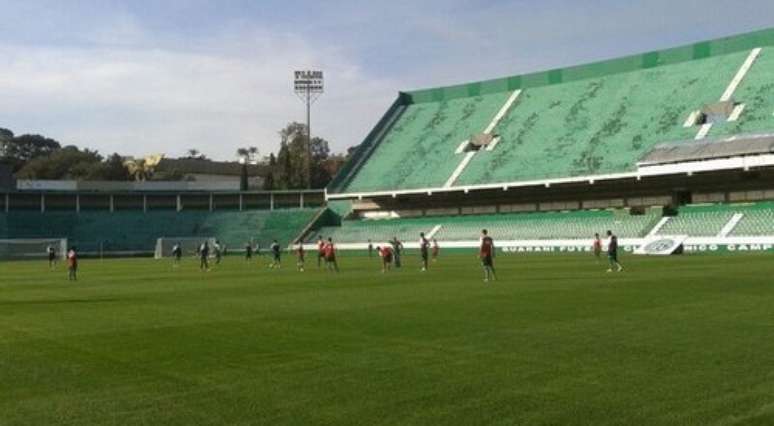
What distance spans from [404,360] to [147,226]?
83.3 meters

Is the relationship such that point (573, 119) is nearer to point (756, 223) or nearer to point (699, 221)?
point (699, 221)

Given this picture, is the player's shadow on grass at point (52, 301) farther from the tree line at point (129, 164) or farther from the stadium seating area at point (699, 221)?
the tree line at point (129, 164)

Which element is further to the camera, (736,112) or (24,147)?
(24,147)

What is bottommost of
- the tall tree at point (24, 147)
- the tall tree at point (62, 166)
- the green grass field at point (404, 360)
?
the green grass field at point (404, 360)

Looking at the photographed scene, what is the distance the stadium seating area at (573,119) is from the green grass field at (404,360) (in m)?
43.5

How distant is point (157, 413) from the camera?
8.41m

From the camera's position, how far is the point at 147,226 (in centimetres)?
9050

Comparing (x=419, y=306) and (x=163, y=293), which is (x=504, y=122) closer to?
(x=163, y=293)

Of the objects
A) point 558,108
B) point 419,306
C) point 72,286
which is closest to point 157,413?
point 419,306

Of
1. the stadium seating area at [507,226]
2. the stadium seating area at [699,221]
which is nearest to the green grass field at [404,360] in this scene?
the stadium seating area at [699,221]

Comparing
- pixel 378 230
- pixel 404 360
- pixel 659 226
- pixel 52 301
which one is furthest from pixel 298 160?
pixel 404 360

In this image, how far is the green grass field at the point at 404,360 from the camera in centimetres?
826

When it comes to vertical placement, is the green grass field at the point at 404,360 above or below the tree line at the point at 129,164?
below

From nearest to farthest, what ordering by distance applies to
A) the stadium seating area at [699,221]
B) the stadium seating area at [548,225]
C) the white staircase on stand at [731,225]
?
the white staircase on stand at [731,225] → the stadium seating area at [699,221] → the stadium seating area at [548,225]
